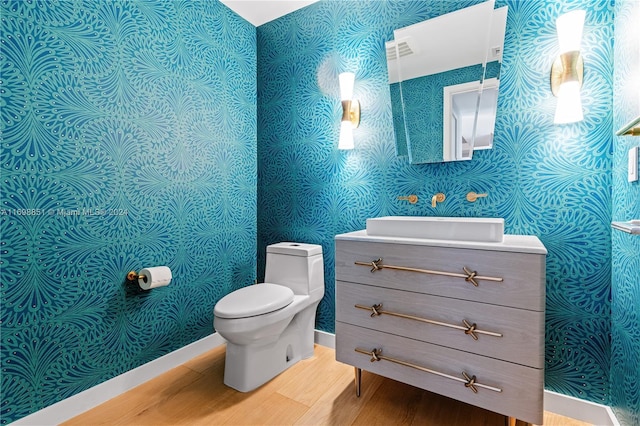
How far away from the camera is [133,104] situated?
1.69 m

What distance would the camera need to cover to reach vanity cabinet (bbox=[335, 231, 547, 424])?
117cm

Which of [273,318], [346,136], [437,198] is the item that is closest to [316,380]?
[273,318]

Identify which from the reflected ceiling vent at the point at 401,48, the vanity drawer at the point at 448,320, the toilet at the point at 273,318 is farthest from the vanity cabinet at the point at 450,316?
the reflected ceiling vent at the point at 401,48

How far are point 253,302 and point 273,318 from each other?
14 cm

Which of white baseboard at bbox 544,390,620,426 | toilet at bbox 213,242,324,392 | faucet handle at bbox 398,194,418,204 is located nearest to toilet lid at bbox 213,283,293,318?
toilet at bbox 213,242,324,392

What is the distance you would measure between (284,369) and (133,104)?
1.74 m

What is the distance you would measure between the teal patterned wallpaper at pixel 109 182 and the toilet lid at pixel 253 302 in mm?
481

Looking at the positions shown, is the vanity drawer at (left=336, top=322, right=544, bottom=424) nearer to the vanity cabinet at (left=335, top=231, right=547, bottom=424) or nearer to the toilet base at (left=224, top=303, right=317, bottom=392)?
the vanity cabinet at (left=335, top=231, right=547, bottom=424)

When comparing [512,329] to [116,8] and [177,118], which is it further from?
[116,8]

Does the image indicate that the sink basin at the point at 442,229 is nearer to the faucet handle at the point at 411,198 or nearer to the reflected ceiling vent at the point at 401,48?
the faucet handle at the point at 411,198

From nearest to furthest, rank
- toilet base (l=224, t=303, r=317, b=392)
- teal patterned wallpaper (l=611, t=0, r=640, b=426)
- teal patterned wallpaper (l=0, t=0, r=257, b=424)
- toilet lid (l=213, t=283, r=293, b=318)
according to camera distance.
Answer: teal patterned wallpaper (l=611, t=0, r=640, b=426) → teal patterned wallpaper (l=0, t=0, r=257, b=424) → toilet lid (l=213, t=283, r=293, b=318) → toilet base (l=224, t=303, r=317, b=392)

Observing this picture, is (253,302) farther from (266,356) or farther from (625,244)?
(625,244)

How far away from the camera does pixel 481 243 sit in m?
1.28

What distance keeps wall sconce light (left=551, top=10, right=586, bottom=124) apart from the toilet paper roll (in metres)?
2.14
